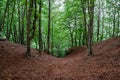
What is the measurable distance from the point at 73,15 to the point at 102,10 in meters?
7.99

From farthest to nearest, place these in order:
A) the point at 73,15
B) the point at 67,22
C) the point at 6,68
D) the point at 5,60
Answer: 1. the point at 67,22
2. the point at 73,15
3. the point at 5,60
4. the point at 6,68

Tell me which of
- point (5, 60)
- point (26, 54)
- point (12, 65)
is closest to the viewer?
point (12, 65)

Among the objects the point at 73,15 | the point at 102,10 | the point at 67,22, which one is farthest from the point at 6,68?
the point at 102,10

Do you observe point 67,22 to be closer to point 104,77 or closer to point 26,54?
point 26,54

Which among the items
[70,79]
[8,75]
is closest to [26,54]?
[8,75]

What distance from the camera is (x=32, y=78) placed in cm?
885

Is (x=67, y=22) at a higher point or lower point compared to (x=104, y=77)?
higher

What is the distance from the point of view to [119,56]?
12156mm

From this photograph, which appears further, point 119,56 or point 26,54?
point 26,54

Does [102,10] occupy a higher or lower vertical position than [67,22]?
higher

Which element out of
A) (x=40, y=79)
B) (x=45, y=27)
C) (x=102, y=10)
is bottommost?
(x=40, y=79)

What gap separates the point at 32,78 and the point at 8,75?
131cm

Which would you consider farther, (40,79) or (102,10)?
(102,10)

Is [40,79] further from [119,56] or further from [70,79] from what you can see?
[119,56]
